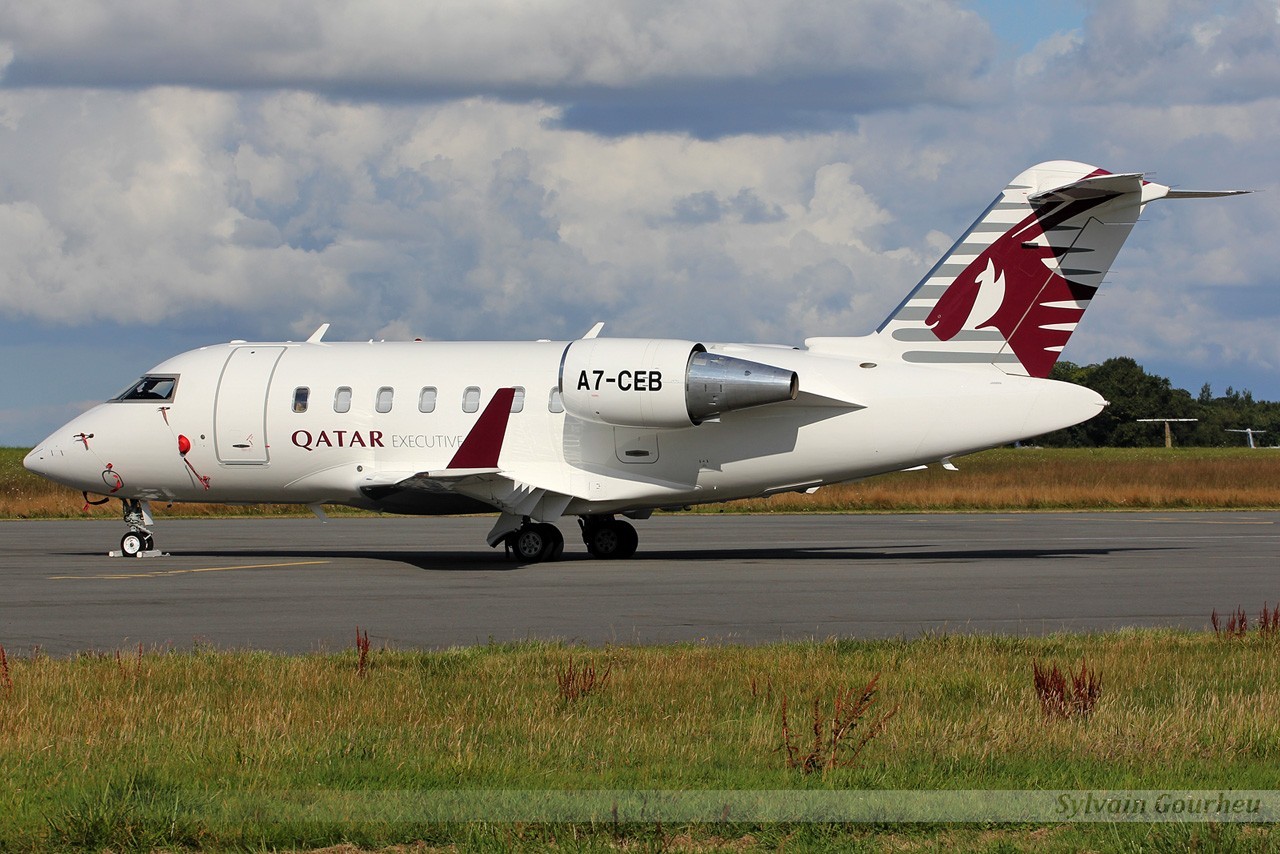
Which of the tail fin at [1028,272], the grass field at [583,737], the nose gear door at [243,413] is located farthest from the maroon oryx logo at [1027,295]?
the nose gear door at [243,413]

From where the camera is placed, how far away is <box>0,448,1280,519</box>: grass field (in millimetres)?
46125

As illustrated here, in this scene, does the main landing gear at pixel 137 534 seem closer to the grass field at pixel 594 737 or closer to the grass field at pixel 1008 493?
the grass field at pixel 594 737

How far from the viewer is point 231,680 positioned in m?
11.5

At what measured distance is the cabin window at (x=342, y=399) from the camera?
25359mm

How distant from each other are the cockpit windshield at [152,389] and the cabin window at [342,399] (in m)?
3.35

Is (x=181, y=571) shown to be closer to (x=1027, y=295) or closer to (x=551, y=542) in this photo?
(x=551, y=542)

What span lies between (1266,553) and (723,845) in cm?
2264

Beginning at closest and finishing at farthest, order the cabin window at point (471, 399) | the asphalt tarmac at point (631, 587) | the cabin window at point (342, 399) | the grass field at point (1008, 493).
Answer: the asphalt tarmac at point (631, 587) → the cabin window at point (471, 399) → the cabin window at point (342, 399) → the grass field at point (1008, 493)

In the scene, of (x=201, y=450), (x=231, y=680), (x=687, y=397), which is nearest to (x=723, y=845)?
(x=231, y=680)

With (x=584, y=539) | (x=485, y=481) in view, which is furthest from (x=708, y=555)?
(x=485, y=481)

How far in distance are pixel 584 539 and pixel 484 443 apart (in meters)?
3.50

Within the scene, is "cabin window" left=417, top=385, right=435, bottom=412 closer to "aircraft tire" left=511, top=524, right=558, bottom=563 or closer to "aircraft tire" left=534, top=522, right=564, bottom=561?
"aircraft tire" left=511, top=524, right=558, bottom=563

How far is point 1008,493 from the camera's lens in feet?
161

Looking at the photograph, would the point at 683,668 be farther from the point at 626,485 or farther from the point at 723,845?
the point at 626,485
